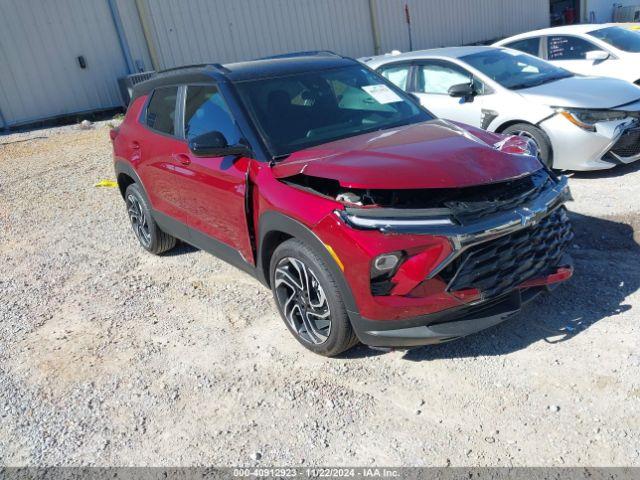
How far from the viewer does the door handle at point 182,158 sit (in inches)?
165

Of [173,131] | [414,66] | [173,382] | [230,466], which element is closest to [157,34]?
[414,66]

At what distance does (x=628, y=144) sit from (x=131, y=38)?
11.2 meters

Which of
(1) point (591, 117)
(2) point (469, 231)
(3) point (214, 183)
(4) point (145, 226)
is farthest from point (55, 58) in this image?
(2) point (469, 231)

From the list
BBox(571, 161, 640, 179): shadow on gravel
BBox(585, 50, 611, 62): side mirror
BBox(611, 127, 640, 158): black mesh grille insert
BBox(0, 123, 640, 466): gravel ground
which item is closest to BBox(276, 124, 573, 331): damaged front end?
BBox(0, 123, 640, 466): gravel ground

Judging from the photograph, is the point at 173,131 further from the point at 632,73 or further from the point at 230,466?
the point at 632,73

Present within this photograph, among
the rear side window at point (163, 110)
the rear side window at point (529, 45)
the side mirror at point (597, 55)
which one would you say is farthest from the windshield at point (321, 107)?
the rear side window at point (529, 45)

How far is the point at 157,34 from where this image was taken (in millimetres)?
13109

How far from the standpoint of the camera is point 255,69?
13.6ft

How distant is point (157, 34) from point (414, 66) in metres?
8.15

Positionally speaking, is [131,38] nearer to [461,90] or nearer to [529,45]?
[529,45]

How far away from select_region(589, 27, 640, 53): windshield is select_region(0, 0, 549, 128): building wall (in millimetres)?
8474

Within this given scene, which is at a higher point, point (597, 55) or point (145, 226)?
point (597, 55)

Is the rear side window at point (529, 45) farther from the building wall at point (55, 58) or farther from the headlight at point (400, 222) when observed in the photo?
the building wall at point (55, 58)

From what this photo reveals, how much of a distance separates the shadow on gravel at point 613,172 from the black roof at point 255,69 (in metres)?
3.25
